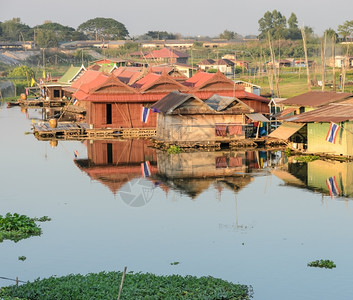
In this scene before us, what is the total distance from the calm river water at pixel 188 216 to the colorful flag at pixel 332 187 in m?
0.07

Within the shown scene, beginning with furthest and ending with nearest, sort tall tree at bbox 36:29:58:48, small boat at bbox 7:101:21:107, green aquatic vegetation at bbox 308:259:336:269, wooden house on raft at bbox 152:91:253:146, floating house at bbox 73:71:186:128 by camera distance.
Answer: tall tree at bbox 36:29:58:48 < small boat at bbox 7:101:21:107 < floating house at bbox 73:71:186:128 < wooden house on raft at bbox 152:91:253:146 < green aquatic vegetation at bbox 308:259:336:269

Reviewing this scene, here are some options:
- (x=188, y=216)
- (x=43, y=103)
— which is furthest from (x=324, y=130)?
(x=43, y=103)

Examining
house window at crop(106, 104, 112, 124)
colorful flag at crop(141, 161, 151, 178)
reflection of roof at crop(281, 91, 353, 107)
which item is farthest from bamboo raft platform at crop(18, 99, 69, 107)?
colorful flag at crop(141, 161, 151, 178)

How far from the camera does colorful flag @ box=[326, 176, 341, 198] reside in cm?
2737

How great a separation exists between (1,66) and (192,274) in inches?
4151

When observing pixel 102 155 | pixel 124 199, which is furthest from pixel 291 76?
pixel 124 199

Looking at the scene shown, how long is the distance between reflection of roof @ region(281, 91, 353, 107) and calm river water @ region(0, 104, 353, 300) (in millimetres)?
3808

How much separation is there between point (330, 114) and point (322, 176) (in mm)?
5216

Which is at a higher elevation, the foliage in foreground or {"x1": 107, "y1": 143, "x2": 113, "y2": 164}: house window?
{"x1": 107, "y1": 143, "x2": 113, "y2": 164}: house window

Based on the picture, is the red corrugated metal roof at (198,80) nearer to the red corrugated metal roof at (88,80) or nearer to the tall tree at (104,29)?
the red corrugated metal roof at (88,80)

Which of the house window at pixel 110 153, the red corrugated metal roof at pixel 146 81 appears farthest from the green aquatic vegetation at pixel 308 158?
the red corrugated metal roof at pixel 146 81

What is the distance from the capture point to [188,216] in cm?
2408

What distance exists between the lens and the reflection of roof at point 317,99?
38.2 meters

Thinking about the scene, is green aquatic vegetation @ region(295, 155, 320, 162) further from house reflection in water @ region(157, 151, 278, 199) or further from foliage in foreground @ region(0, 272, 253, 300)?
foliage in foreground @ region(0, 272, 253, 300)
